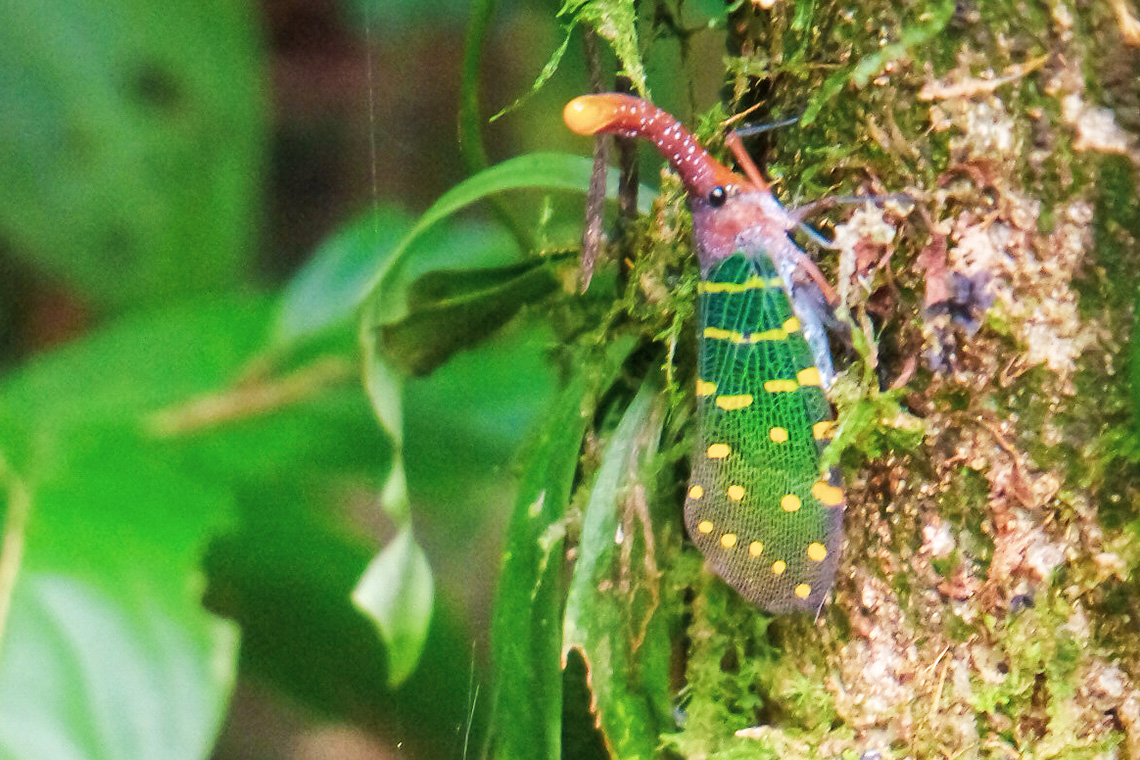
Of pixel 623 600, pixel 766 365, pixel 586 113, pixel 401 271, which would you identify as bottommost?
pixel 623 600

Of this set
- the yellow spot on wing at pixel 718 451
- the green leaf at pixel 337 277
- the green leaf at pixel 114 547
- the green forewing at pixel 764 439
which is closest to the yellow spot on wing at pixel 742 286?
the green forewing at pixel 764 439

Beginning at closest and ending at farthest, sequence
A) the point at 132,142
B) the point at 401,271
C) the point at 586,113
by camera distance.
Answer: the point at 586,113, the point at 132,142, the point at 401,271

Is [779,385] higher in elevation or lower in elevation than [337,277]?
lower

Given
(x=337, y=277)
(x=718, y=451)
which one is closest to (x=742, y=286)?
(x=718, y=451)

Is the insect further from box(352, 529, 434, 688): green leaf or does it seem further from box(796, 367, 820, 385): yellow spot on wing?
box(352, 529, 434, 688): green leaf

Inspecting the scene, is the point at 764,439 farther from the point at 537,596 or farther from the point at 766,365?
the point at 537,596

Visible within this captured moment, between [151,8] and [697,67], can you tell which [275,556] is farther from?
[697,67]

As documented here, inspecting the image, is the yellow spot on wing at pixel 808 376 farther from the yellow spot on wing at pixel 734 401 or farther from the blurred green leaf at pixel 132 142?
the blurred green leaf at pixel 132 142

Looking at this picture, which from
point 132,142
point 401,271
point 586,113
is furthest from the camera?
point 401,271
